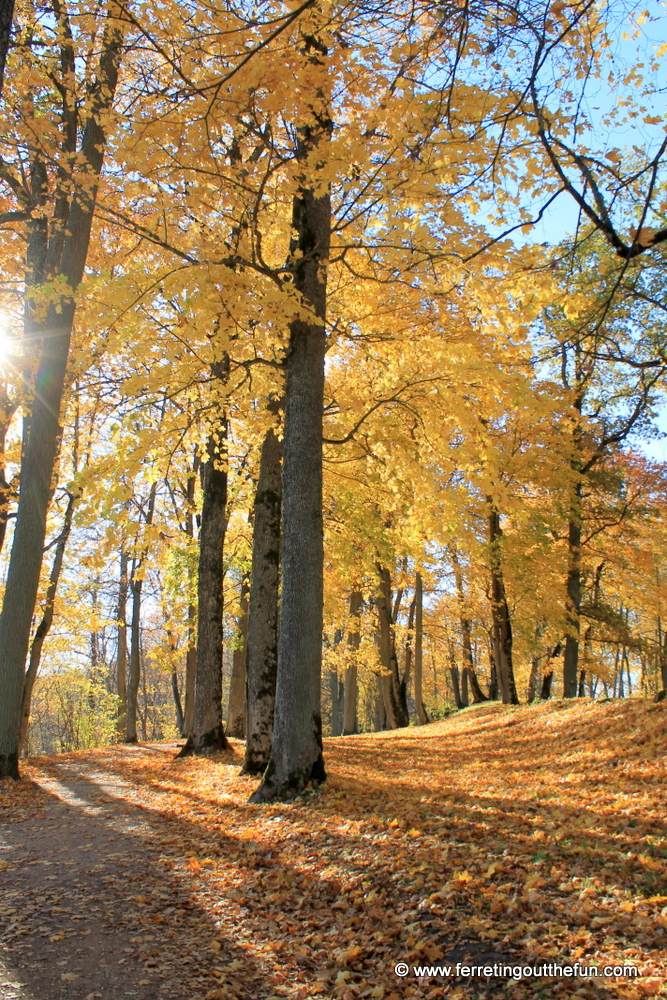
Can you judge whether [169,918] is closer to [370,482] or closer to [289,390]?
[289,390]

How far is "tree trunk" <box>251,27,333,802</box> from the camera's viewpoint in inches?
237

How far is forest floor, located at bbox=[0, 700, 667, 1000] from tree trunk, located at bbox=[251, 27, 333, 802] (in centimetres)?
45

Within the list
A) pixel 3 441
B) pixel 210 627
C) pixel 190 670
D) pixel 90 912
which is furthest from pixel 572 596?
pixel 3 441

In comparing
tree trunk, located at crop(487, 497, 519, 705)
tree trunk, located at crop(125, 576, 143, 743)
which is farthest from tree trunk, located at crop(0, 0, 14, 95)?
tree trunk, located at crop(125, 576, 143, 743)

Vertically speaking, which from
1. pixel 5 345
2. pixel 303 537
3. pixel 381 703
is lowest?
pixel 381 703

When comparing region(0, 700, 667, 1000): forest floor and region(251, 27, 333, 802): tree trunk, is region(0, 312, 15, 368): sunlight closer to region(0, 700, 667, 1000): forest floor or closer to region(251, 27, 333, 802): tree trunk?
region(251, 27, 333, 802): tree trunk

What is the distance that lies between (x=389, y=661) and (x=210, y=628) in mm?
8888

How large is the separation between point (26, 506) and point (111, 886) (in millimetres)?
5806

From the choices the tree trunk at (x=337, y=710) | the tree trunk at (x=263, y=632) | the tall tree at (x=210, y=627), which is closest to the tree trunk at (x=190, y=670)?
the tall tree at (x=210, y=627)

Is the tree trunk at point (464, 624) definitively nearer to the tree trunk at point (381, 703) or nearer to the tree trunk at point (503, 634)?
the tree trunk at point (503, 634)

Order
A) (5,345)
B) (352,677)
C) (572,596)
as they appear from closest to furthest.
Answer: (5,345), (572,596), (352,677)

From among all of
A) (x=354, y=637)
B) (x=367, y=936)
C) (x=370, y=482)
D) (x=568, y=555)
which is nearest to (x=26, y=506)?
(x=370, y=482)

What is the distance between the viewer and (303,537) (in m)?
6.23

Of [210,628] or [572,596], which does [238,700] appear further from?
[572,596]
